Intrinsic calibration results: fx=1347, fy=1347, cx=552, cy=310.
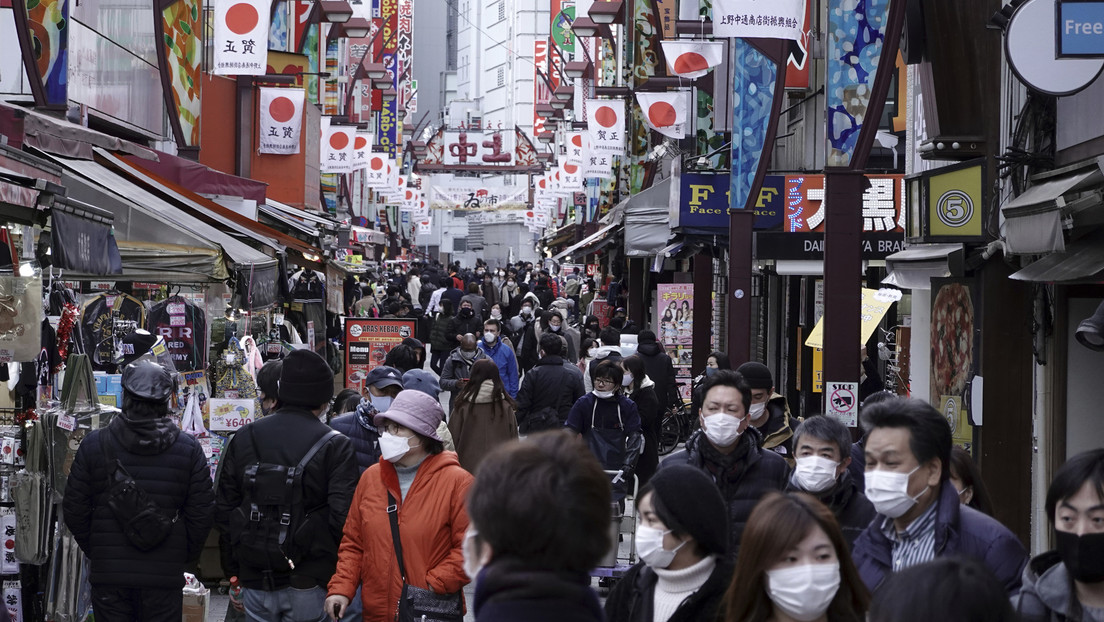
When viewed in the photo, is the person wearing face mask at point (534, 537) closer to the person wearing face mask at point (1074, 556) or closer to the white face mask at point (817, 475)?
the person wearing face mask at point (1074, 556)

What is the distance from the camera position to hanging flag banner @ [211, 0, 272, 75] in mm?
15750

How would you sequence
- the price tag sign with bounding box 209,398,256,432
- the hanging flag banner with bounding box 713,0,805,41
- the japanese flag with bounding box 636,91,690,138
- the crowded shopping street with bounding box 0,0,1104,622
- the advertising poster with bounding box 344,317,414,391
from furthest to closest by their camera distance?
the japanese flag with bounding box 636,91,690,138 < the advertising poster with bounding box 344,317,414,391 < the hanging flag banner with bounding box 713,0,805,41 < the price tag sign with bounding box 209,398,256,432 < the crowded shopping street with bounding box 0,0,1104,622

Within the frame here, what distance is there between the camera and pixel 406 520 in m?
5.41

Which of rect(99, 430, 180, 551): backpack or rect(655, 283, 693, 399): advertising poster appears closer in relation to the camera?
rect(99, 430, 180, 551): backpack

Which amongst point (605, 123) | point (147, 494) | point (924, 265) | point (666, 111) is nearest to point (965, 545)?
point (147, 494)

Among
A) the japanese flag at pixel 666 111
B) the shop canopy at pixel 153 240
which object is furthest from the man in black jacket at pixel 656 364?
the japanese flag at pixel 666 111

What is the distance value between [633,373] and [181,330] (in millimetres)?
3941

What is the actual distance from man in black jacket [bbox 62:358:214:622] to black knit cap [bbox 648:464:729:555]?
3234 millimetres

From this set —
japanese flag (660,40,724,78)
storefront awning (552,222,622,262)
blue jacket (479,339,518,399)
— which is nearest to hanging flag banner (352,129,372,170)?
storefront awning (552,222,622,262)

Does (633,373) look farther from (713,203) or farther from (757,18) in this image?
(713,203)

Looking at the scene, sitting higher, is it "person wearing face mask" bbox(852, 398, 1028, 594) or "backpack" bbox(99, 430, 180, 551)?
"person wearing face mask" bbox(852, 398, 1028, 594)

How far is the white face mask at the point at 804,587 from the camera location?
345 cm

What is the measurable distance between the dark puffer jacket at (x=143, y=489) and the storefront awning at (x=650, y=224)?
13.2 meters

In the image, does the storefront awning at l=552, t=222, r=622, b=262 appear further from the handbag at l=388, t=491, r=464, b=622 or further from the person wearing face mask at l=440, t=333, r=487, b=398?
the handbag at l=388, t=491, r=464, b=622
